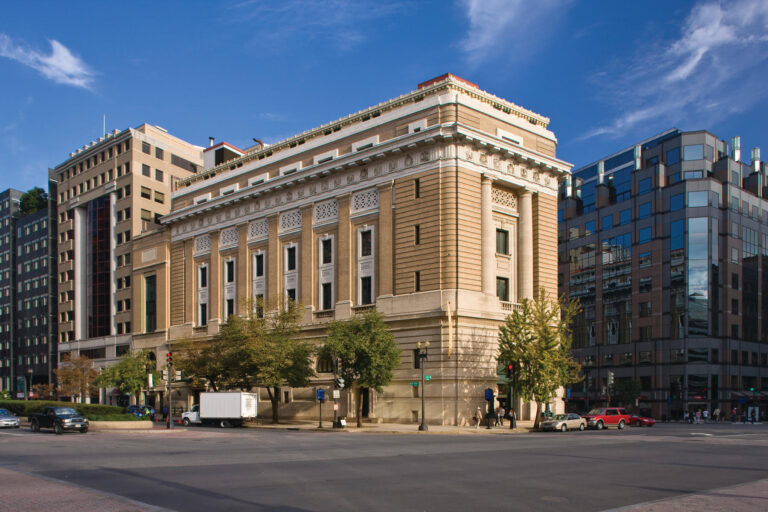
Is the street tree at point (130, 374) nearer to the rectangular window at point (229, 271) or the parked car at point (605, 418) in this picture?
the rectangular window at point (229, 271)

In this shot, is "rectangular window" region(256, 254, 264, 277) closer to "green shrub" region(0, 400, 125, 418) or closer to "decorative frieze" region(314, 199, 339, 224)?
"decorative frieze" region(314, 199, 339, 224)

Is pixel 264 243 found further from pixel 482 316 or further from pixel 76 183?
pixel 76 183

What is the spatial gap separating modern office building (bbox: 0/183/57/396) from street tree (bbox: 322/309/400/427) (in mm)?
81289

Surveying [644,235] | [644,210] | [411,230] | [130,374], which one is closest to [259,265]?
[130,374]

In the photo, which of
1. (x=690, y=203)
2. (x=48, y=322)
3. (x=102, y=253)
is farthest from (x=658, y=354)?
(x=48, y=322)

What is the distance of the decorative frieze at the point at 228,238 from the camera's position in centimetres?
6951

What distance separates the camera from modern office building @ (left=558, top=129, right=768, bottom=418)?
287 ft

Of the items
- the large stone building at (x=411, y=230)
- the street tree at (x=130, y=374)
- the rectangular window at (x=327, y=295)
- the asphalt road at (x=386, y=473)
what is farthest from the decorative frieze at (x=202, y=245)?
the asphalt road at (x=386, y=473)

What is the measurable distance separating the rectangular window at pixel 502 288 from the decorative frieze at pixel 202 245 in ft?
109

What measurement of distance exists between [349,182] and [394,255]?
837 centimetres

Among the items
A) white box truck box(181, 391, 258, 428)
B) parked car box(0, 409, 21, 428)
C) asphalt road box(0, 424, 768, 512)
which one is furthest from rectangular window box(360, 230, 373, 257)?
asphalt road box(0, 424, 768, 512)

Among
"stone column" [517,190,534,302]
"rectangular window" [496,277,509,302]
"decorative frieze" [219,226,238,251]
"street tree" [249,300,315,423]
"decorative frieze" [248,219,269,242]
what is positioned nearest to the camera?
"street tree" [249,300,315,423]

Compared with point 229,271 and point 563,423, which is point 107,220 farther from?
point 563,423

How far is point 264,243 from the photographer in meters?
65.9
